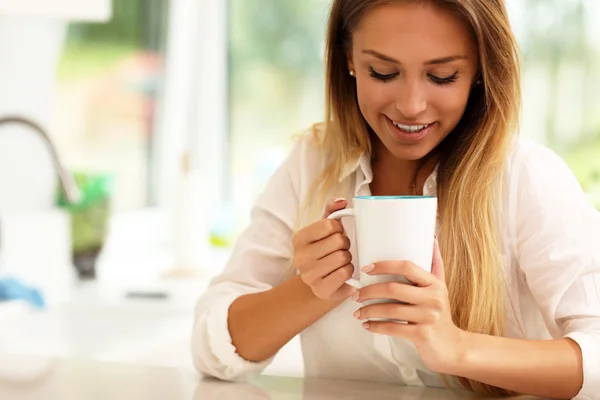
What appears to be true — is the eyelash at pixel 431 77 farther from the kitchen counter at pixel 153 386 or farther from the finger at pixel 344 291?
the kitchen counter at pixel 153 386

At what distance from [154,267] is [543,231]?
177 centimetres

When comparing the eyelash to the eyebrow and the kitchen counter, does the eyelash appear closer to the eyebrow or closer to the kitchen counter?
the eyebrow

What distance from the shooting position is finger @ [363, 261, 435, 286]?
0.89 meters

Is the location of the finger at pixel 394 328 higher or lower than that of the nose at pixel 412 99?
lower

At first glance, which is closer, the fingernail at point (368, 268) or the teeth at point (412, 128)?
the fingernail at point (368, 268)

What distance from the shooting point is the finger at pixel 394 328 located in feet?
3.10

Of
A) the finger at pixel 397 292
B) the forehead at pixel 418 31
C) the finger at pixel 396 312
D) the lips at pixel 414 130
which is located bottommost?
the finger at pixel 396 312

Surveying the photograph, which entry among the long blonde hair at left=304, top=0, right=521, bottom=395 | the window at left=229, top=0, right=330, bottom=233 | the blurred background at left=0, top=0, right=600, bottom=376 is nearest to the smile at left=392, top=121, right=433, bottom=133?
the long blonde hair at left=304, top=0, right=521, bottom=395

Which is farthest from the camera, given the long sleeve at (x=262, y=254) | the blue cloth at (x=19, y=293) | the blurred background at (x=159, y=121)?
the blurred background at (x=159, y=121)

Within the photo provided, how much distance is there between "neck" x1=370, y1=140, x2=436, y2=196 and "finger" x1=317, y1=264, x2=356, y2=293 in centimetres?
37

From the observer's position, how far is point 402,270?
90 cm

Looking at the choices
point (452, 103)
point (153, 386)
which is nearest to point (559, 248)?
point (452, 103)

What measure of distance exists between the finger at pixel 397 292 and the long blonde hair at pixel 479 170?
300 mm

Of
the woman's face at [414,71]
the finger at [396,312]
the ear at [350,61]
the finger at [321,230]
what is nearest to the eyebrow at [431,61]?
the woman's face at [414,71]
